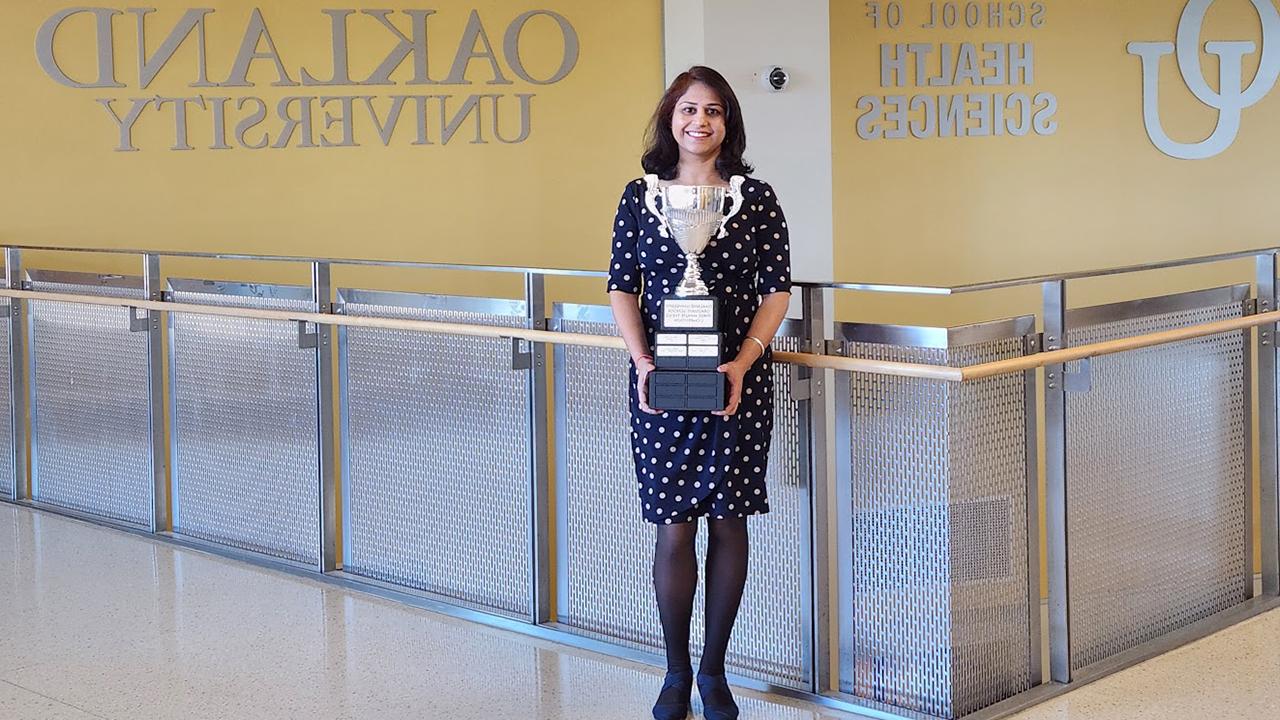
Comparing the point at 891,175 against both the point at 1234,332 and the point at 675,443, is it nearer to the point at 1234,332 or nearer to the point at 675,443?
the point at 1234,332

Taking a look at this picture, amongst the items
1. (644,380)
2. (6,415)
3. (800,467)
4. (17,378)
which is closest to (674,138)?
(644,380)

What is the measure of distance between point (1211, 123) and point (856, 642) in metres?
7.86

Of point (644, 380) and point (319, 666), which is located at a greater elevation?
point (644, 380)

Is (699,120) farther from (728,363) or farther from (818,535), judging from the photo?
(818,535)

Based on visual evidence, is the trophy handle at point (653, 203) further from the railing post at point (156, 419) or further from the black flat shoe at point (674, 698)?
the railing post at point (156, 419)

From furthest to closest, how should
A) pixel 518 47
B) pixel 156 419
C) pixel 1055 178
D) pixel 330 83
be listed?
pixel 1055 178
pixel 518 47
pixel 330 83
pixel 156 419

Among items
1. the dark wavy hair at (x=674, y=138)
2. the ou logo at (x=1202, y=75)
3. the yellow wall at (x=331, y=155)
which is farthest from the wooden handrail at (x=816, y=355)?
the ou logo at (x=1202, y=75)

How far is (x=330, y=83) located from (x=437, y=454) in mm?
3611

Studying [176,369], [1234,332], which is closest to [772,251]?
[1234,332]

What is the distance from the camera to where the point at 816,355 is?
377 centimetres

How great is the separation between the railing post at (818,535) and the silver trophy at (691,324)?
384mm

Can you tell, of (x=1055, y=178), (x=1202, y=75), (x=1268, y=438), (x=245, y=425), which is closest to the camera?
(x=1268, y=438)

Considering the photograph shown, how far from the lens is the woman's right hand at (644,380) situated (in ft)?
11.8

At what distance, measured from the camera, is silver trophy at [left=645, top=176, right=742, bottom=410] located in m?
3.48
